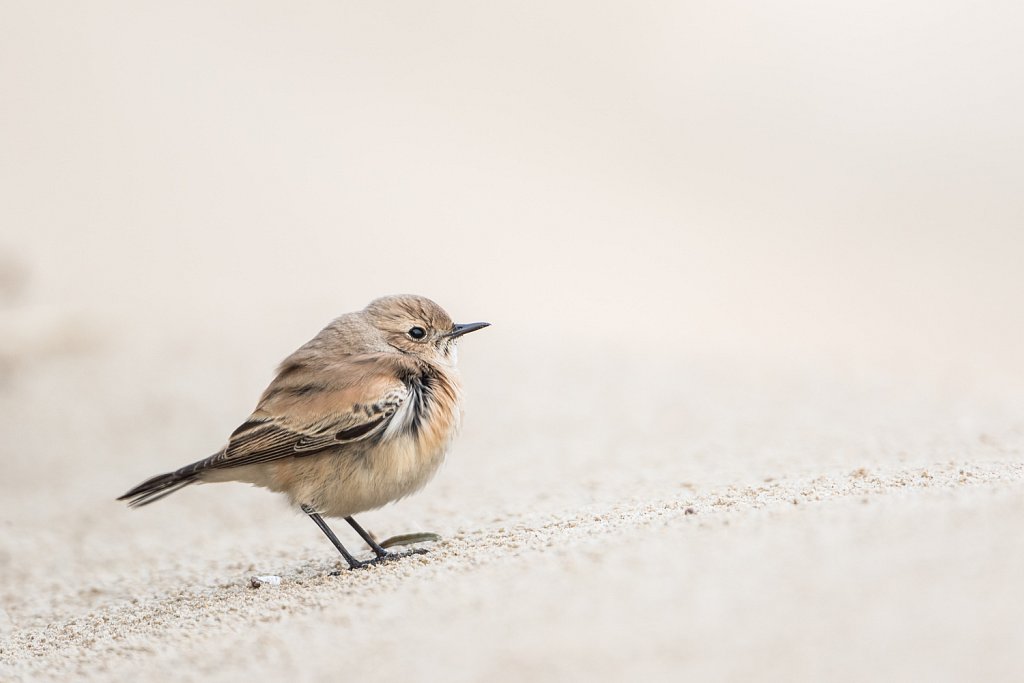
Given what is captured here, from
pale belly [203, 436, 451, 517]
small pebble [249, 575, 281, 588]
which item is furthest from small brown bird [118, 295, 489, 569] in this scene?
small pebble [249, 575, 281, 588]

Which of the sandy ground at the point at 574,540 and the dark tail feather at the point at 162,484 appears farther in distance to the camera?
the dark tail feather at the point at 162,484

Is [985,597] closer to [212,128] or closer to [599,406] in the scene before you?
[599,406]

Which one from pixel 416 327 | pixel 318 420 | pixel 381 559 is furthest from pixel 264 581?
pixel 416 327

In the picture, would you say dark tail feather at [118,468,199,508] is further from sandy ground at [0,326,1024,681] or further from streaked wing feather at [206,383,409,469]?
sandy ground at [0,326,1024,681]

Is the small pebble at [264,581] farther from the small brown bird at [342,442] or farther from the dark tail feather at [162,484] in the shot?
the dark tail feather at [162,484]

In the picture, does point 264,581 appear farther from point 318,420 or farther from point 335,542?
point 318,420

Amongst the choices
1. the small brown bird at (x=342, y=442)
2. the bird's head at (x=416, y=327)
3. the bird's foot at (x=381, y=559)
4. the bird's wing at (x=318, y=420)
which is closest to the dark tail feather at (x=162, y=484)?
the small brown bird at (x=342, y=442)

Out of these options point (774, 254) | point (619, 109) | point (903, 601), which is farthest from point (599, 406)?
point (619, 109)
